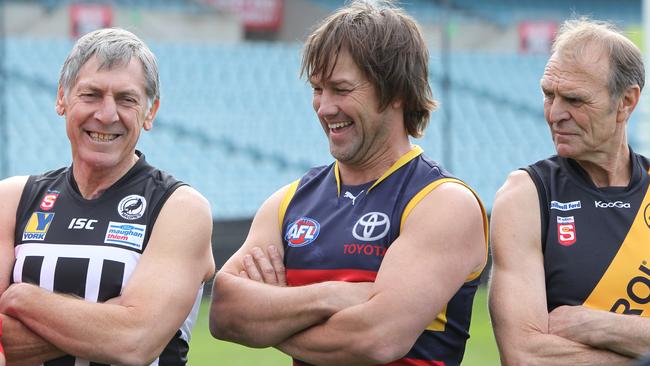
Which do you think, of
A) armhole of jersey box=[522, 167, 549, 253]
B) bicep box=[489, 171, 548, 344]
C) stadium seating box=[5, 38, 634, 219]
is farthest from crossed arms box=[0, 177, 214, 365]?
stadium seating box=[5, 38, 634, 219]

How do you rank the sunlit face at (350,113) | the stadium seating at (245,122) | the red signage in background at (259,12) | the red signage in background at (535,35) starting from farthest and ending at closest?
the red signage in background at (259,12) → the red signage in background at (535,35) → the stadium seating at (245,122) → the sunlit face at (350,113)

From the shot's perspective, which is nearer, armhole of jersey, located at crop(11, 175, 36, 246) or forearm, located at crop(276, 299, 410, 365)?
forearm, located at crop(276, 299, 410, 365)

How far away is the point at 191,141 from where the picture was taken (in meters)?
15.7

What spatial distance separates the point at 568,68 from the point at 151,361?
1755 millimetres

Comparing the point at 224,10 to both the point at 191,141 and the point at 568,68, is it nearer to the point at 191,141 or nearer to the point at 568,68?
the point at 191,141

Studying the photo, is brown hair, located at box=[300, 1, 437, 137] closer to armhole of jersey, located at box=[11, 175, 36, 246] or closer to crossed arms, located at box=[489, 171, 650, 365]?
crossed arms, located at box=[489, 171, 650, 365]

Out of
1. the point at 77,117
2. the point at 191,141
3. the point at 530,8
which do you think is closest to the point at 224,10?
the point at 191,141

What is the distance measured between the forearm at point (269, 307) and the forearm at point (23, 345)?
568 mm

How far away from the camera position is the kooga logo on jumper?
11.9 feet

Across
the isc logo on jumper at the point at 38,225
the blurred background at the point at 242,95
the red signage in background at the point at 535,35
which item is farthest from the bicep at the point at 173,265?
the red signage in background at the point at 535,35

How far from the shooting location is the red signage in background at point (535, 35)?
19.9 metres

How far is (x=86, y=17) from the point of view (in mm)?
17844

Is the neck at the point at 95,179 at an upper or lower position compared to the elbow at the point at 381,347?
upper

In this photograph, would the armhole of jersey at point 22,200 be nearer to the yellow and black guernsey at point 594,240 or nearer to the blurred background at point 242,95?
the yellow and black guernsey at point 594,240
